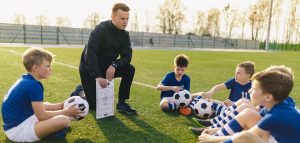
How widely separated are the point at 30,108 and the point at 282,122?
2.82 m

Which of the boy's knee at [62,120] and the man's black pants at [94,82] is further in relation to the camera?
the man's black pants at [94,82]

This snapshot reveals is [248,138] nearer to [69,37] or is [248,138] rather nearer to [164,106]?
[164,106]

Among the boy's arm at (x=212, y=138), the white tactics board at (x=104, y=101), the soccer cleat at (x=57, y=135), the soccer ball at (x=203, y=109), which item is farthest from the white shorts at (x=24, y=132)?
the soccer ball at (x=203, y=109)

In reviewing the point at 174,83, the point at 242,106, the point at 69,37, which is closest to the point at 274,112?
the point at 242,106

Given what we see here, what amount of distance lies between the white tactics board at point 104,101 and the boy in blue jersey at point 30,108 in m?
1.23

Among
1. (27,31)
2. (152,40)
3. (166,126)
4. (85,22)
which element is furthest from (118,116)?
(85,22)

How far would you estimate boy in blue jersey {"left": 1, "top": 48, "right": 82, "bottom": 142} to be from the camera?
3971 mm

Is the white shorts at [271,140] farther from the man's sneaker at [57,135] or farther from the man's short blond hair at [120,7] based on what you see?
the man's short blond hair at [120,7]

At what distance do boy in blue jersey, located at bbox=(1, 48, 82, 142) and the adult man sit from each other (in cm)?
147

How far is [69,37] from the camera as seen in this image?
48.8 meters

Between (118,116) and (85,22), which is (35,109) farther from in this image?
(85,22)

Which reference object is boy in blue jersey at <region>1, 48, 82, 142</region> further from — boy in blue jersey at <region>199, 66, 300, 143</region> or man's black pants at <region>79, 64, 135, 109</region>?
boy in blue jersey at <region>199, 66, 300, 143</region>

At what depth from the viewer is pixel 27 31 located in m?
44.4

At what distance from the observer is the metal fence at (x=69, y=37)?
141ft
